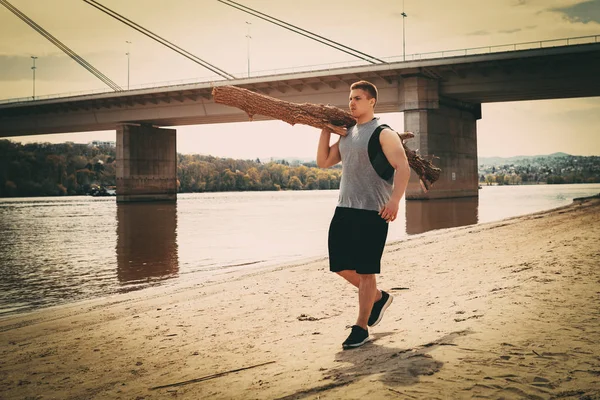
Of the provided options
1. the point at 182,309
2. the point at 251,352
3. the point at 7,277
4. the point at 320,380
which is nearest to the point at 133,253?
the point at 7,277

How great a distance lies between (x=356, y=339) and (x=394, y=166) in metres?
1.45

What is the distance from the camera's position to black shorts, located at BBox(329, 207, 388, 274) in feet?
14.3

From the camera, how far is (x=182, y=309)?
688 cm

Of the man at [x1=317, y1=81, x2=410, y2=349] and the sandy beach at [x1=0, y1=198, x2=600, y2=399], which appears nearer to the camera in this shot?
the sandy beach at [x1=0, y1=198, x2=600, y2=399]

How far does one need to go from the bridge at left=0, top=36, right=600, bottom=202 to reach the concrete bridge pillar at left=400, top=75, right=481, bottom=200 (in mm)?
84

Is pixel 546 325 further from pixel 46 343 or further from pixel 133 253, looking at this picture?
pixel 133 253

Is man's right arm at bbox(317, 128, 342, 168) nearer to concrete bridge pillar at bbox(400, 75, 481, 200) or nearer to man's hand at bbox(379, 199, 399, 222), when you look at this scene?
man's hand at bbox(379, 199, 399, 222)

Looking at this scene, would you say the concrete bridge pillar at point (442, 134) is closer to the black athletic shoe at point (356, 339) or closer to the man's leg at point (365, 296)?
the man's leg at point (365, 296)

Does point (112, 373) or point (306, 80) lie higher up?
point (306, 80)

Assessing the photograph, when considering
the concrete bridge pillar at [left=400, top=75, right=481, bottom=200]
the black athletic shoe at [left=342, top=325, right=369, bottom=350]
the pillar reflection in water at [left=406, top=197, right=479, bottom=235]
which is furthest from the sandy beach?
the concrete bridge pillar at [left=400, top=75, right=481, bottom=200]

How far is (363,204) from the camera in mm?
4375

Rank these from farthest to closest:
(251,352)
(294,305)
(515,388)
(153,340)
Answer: (294,305) < (153,340) < (251,352) < (515,388)

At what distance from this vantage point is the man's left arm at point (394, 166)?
4219 millimetres

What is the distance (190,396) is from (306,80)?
1649 inches
